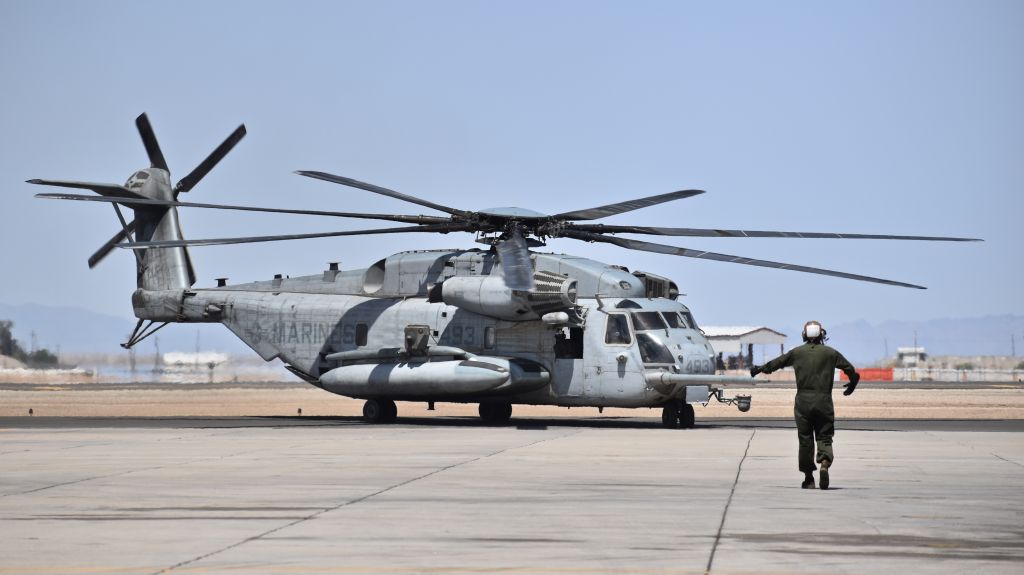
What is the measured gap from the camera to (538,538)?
10688 mm

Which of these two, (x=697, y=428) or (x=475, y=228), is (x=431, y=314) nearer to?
(x=475, y=228)

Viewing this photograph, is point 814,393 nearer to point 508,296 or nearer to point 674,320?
point 674,320

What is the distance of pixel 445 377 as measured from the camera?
30.0 m


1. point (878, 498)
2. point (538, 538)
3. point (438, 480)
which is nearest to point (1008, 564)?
point (538, 538)

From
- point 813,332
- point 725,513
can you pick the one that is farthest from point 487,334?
point 725,513

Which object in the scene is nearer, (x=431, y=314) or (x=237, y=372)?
(x=431, y=314)

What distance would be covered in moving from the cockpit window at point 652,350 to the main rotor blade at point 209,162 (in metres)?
13.6

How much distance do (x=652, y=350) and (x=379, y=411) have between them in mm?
7654

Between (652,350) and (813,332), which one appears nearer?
(813,332)

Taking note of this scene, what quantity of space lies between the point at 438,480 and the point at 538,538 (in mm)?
5241

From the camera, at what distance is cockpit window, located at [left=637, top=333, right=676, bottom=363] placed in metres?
28.6

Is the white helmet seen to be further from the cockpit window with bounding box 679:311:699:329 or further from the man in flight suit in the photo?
the cockpit window with bounding box 679:311:699:329

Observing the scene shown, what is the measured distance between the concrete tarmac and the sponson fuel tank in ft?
19.7

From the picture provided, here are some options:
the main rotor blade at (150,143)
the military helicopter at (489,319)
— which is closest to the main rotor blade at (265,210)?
the military helicopter at (489,319)
